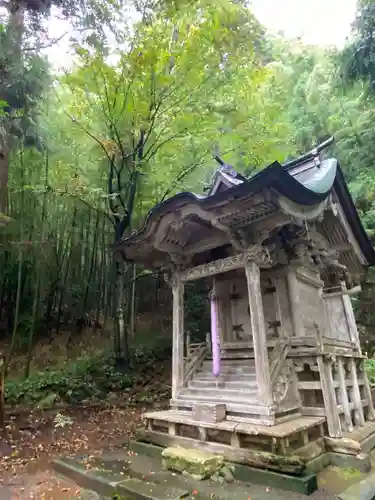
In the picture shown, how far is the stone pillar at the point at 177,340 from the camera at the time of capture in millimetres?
5883

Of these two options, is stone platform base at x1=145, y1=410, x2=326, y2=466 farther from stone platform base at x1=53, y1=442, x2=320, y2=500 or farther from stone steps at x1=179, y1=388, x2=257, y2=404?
stone steps at x1=179, y1=388, x2=257, y2=404

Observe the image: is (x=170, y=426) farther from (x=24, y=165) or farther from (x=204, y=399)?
(x=24, y=165)

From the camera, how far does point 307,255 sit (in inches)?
244

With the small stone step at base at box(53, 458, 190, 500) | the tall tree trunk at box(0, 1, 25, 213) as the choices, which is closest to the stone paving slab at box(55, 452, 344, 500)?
the small stone step at base at box(53, 458, 190, 500)

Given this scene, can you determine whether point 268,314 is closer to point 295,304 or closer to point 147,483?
point 295,304

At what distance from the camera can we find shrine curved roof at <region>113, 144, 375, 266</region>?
4285 mm

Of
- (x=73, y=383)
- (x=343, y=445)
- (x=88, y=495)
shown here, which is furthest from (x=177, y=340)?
(x=73, y=383)

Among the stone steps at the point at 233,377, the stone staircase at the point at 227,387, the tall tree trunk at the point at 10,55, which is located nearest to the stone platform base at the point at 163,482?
the stone staircase at the point at 227,387

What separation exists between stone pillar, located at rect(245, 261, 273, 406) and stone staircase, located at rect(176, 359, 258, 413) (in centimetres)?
24

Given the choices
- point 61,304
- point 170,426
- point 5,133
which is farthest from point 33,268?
point 170,426

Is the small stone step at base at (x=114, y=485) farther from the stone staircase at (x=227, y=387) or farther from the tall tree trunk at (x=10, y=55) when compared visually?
the tall tree trunk at (x=10, y=55)

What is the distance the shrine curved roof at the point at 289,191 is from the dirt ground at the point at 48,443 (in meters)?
3.37

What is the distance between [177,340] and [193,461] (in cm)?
212

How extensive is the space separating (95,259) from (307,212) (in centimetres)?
756
